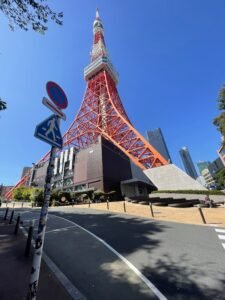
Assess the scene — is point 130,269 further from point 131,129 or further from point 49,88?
point 131,129

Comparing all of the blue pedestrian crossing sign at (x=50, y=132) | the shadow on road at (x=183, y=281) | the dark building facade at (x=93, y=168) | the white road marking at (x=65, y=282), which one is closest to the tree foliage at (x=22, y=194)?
the dark building facade at (x=93, y=168)

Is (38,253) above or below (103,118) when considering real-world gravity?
below

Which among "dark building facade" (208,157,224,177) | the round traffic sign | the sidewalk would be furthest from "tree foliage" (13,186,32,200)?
"dark building facade" (208,157,224,177)

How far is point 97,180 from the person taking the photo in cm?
2950

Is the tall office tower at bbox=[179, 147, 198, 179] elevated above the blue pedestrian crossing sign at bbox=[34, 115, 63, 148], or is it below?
above

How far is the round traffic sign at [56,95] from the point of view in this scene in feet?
8.70

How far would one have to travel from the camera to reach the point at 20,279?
327 cm

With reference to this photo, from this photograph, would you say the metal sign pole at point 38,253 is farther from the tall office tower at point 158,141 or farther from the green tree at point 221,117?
the tall office tower at point 158,141

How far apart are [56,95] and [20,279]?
3551 millimetres

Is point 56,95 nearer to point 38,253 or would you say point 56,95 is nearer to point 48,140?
point 48,140

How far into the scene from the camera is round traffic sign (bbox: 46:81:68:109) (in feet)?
8.70

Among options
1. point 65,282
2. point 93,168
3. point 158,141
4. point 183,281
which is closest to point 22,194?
point 93,168

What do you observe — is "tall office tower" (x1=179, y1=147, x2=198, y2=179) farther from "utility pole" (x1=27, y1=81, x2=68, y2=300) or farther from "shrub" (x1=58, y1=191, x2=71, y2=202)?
"utility pole" (x1=27, y1=81, x2=68, y2=300)

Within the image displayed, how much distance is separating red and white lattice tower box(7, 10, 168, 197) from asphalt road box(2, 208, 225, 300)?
59.9 feet
